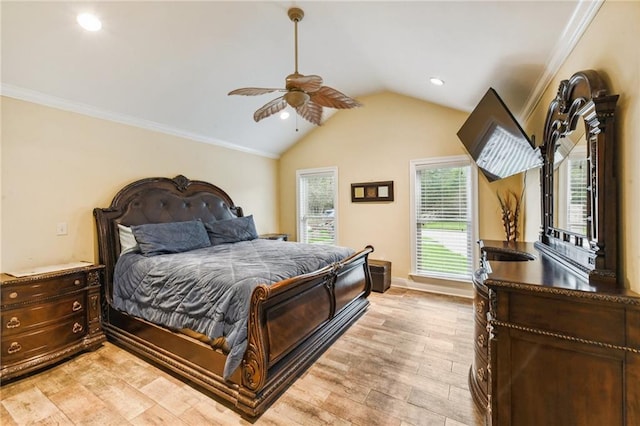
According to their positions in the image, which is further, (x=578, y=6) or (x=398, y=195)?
(x=398, y=195)

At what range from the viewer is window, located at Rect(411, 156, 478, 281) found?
4.11 m

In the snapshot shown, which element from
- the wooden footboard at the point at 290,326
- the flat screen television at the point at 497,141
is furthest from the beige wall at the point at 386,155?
the wooden footboard at the point at 290,326

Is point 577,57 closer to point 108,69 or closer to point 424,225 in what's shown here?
point 424,225

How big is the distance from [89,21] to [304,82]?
5.99 feet

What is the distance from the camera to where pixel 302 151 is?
5.57 metres

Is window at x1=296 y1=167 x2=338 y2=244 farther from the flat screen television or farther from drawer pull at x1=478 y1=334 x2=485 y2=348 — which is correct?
drawer pull at x1=478 y1=334 x2=485 y2=348

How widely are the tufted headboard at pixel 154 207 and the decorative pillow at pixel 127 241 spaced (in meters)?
0.05

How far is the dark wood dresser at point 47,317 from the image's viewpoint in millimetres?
2230

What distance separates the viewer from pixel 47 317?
7.97 ft

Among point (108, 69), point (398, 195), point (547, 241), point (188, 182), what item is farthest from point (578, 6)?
point (188, 182)

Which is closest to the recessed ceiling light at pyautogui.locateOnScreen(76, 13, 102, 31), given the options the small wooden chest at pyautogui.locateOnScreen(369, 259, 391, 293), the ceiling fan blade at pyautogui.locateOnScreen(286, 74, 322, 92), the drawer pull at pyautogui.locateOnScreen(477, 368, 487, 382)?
the ceiling fan blade at pyautogui.locateOnScreen(286, 74, 322, 92)

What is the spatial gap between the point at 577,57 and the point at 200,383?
3.39 meters

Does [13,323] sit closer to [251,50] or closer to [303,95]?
[303,95]

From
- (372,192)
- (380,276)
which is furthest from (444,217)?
(380,276)
